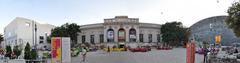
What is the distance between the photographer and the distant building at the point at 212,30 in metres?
134

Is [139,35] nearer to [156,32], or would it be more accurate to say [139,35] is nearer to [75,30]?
[156,32]

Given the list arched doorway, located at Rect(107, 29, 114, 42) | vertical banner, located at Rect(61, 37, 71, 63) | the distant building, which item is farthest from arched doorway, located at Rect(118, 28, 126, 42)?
vertical banner, located at Rect(61, 37, 71, 63)

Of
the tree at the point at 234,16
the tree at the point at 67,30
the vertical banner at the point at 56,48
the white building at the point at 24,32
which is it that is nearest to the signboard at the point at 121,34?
the tree at the point at 67,30

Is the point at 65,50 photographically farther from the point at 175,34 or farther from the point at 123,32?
the point at 123,32

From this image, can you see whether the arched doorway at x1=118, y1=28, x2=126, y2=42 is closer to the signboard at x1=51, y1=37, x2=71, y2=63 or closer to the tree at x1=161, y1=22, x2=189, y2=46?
the tree at x1=161, y1=22, x2=189, y2=46

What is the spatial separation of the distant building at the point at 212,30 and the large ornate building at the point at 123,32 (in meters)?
14.3

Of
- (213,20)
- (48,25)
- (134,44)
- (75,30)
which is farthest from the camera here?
(48,25)

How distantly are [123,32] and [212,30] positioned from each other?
31.9m

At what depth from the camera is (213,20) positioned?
466ft

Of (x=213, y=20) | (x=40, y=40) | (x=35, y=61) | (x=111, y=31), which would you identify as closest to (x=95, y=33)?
(x=111, y=31)

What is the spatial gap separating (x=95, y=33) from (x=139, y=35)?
48.1 feet

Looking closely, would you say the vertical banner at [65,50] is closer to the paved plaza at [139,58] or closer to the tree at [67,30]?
the paved plaza at [139,58]

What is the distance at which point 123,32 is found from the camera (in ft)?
416

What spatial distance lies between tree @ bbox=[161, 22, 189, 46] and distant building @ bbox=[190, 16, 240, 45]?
1119 cm
